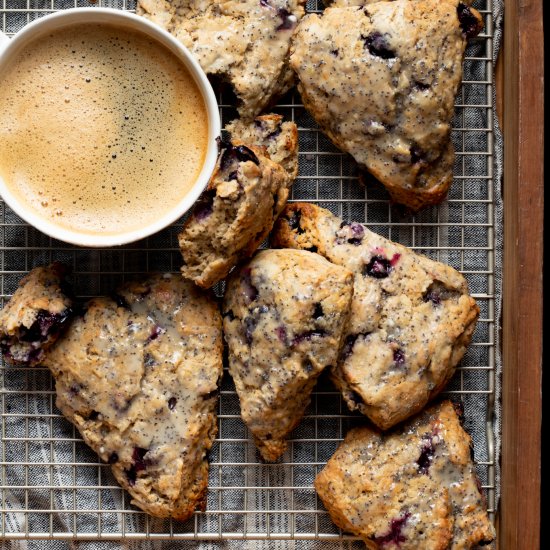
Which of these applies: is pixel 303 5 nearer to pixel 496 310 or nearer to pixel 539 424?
pixel 496 310

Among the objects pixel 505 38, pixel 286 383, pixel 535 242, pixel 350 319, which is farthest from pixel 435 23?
pixel 286 383

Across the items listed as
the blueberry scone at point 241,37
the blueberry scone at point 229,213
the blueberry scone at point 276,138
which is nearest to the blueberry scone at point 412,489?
the blueberry scone at point 229,213

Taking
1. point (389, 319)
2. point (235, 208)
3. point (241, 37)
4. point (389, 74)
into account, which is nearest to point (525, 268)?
point (389, 319)

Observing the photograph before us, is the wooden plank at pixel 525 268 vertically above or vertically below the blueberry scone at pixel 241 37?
below

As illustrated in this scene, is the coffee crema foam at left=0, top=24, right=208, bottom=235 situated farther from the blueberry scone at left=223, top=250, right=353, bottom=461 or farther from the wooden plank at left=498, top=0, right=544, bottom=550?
the wooden plank at left=498, top=0, right=544, bottom=550

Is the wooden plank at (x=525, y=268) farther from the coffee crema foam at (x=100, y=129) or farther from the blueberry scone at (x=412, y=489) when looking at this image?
the coffee crema foam at (x=100, y=129)

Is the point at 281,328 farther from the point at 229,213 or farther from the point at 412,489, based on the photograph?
the point at 412,489

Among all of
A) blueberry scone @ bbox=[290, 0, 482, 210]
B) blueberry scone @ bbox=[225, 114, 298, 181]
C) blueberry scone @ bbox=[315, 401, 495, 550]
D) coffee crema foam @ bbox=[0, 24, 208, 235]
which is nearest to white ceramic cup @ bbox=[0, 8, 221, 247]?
coffee crema foam @ bbox=[0, 24, 208, 235]
